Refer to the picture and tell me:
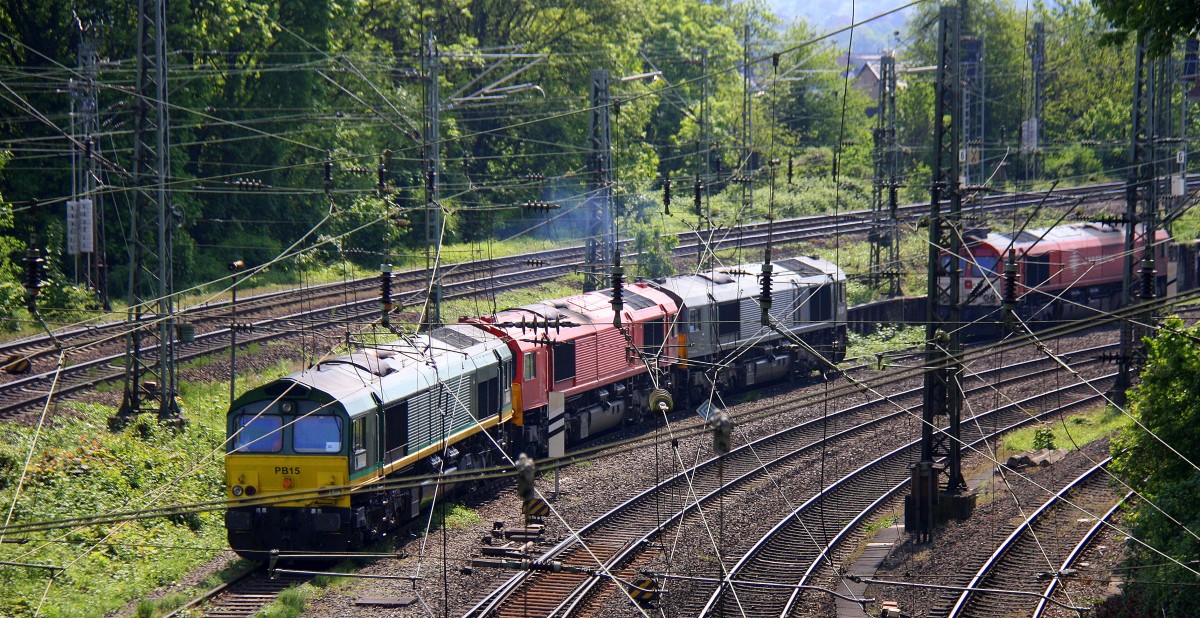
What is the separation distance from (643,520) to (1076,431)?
1127cm

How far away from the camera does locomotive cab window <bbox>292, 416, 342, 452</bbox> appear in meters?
17.8

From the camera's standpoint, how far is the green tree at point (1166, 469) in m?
14.6

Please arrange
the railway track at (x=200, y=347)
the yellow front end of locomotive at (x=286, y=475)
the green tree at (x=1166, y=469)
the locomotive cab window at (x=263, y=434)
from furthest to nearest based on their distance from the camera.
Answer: the railway track at (x=200, y=347) → the locomotive cab window at (x=263, y=434) → the yellow front end of locomotive at (x=286, y=475) → the green tree at (x=1166, y=469)

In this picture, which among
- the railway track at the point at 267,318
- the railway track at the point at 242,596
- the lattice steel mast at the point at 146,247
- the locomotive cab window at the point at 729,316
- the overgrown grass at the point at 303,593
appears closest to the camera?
the overgrown grass at the point at 303,593

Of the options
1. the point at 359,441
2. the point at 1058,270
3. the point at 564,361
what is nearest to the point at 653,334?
the point at 564,361

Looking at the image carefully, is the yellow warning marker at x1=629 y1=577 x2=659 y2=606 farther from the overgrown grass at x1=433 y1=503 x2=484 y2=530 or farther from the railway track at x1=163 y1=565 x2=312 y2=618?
the railway track at x1=163 y1=565 x2=312 y2=618

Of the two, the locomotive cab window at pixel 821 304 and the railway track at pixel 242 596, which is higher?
the locomotive cab window at pixel 821 304

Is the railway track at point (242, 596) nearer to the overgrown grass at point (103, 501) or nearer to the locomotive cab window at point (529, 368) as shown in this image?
the overgrown grass at point (103, 501)

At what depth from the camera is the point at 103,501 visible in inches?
785

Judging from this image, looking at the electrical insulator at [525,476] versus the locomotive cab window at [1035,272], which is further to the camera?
the locomotive cab window at [1035,272]

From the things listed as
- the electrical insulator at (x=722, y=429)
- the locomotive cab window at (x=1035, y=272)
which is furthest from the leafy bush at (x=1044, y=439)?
the electrical insulator at (x=722, y=429)

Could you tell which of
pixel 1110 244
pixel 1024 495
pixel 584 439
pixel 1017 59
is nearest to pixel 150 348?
pixel 584 439

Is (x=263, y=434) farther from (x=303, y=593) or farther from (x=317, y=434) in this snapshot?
(x=303, y=593)

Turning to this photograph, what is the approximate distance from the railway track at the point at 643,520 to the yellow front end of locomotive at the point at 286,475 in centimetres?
296
